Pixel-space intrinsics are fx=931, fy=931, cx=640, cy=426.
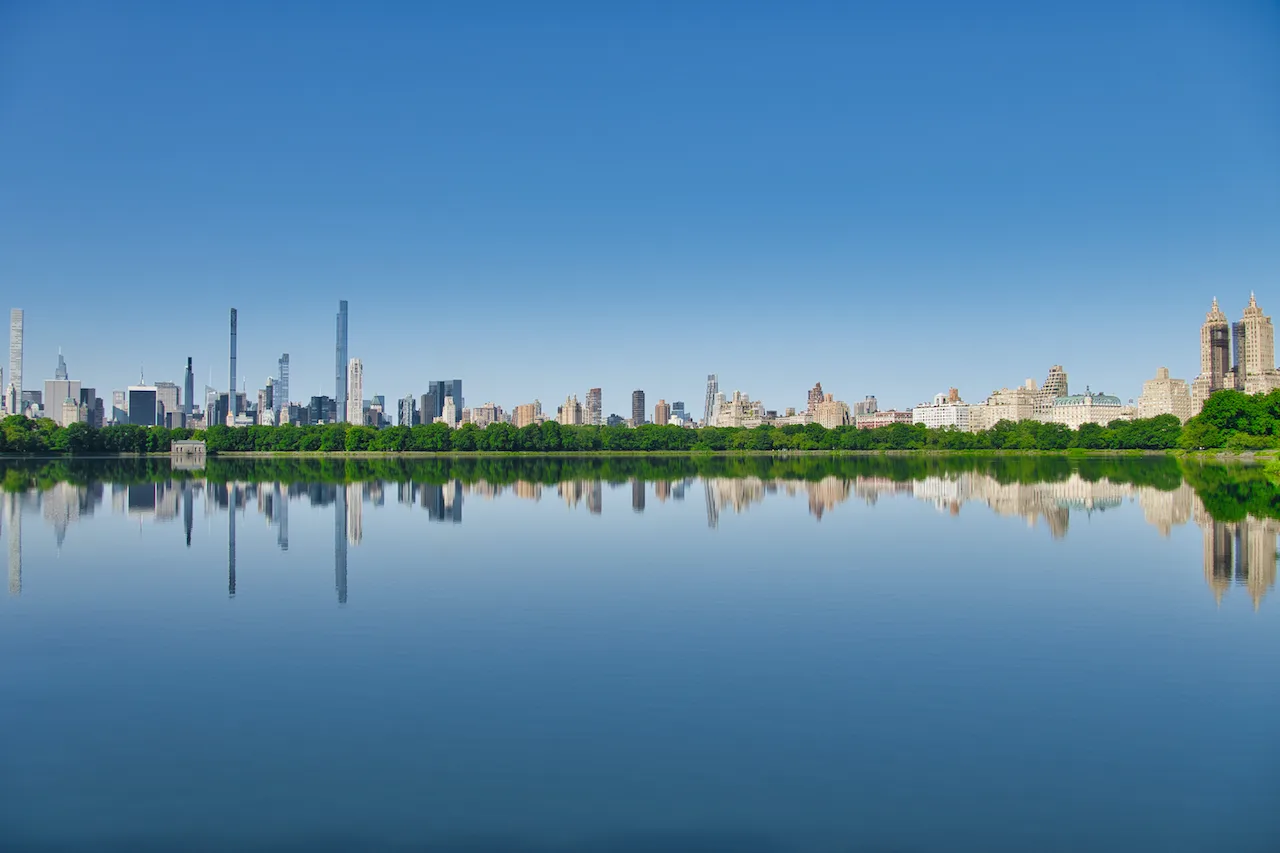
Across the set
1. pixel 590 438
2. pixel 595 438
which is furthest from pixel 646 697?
pixel 595 438

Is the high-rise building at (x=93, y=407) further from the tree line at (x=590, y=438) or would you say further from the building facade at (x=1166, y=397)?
the building facade at (x=1166, y=397)

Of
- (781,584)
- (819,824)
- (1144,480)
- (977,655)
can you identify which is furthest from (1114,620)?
(1144,480)

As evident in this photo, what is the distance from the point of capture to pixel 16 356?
19312 cm

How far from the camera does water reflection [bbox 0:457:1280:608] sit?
1011 inches

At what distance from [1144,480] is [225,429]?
397 feet

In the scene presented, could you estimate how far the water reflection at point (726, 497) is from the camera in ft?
84.3

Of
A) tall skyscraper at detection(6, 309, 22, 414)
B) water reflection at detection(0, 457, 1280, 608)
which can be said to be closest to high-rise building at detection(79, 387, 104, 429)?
tall skyscraper at detection(6, 309, 22, 414)

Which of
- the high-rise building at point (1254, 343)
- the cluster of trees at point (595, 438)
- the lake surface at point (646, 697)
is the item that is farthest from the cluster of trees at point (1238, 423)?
the high-rise building at point (1254, 343)

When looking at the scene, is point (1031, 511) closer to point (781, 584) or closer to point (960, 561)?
point (960, 561)

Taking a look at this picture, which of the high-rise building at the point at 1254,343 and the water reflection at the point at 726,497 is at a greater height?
the high-rise building at the point at 1254,343

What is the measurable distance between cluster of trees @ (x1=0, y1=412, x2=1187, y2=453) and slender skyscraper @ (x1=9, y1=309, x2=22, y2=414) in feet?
243

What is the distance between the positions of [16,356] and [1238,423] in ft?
702

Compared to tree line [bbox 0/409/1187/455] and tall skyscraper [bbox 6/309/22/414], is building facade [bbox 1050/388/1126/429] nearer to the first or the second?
tree line [bbox 0/409/1187/455]

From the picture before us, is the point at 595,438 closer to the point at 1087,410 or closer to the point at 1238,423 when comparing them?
the point at 1238,423
